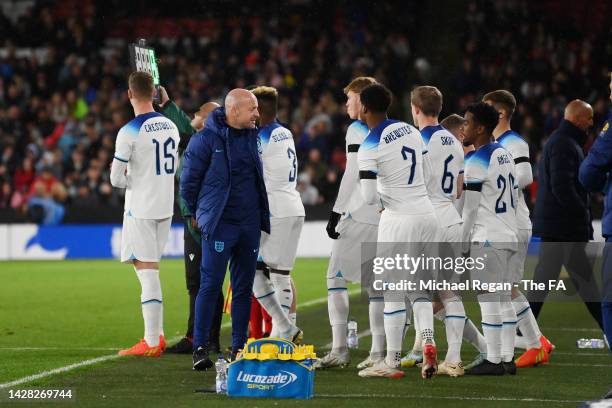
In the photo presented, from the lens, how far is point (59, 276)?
739 inches

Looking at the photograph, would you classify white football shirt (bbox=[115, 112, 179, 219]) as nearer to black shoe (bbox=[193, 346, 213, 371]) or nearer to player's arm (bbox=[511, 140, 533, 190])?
black shoe (bbox=[193, 346, 213, 371])

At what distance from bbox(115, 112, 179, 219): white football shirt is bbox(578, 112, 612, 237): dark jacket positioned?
392 cm

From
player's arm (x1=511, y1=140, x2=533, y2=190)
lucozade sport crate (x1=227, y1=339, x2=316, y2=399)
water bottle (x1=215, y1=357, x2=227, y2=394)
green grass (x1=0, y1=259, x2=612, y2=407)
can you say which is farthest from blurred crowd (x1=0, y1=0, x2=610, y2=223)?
lucozade sport crate (x1=227, y1=339, x2=316, y2=399)

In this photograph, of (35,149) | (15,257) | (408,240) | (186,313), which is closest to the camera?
(408,240)

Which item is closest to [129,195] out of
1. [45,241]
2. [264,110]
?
[264,110]

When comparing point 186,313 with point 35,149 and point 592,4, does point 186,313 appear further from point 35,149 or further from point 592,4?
point 592,4

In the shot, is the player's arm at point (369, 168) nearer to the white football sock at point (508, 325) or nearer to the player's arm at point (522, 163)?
the white football sock at point (508, 325)

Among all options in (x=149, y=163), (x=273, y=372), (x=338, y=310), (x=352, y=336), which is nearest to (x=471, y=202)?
(x=338, y=310)

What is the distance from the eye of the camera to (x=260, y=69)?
2778 cm

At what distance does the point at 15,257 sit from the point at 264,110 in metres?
14.0

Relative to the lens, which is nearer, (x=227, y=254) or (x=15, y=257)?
(x=227, y=254)

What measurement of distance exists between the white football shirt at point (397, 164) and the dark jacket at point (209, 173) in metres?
1.03

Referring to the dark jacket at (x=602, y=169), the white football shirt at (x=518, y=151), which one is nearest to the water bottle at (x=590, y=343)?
the white football shirt at (x=518, y=151)

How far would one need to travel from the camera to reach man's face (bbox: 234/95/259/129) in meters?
8.94
